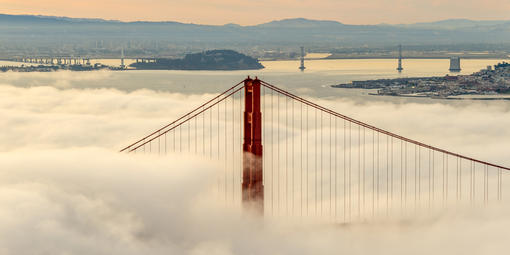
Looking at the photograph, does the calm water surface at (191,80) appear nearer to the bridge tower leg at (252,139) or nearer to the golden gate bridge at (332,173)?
the golden gate bridge at (332,173)

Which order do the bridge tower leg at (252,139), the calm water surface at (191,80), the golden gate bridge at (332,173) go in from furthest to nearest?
1. the calm water surface at (191,80)
2. the golden gate bridge at (332,173)
3. the bridge tower leg at (252,139)

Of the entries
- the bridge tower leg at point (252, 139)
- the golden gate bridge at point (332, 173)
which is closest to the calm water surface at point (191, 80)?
the golden gate bridge at point (332, 173)

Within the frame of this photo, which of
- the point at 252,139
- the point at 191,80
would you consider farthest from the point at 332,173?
the point at 191,80

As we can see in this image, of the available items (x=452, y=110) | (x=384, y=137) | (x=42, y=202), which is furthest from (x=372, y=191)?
(x=452, y=110)

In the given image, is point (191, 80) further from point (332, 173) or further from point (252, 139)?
point (252, 139)

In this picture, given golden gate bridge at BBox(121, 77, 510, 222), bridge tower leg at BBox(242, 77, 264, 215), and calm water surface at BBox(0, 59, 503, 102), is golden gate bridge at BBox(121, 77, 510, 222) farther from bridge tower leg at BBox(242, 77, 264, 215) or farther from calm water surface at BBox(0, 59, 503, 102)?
calm water surface at BBox(0, 59, 503, 102)

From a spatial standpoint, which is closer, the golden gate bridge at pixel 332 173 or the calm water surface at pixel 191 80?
the golden gate bridge at pixel 332 173
